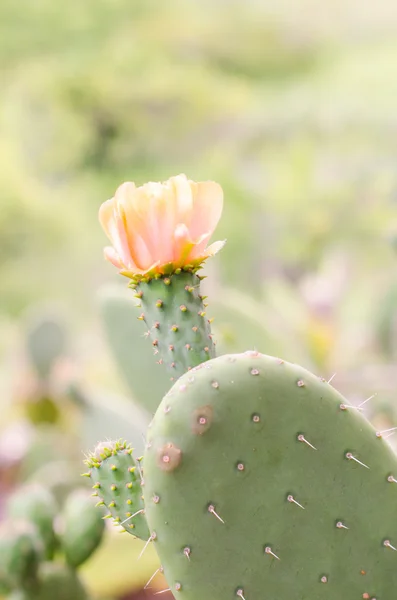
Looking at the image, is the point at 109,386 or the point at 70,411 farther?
the point at 109,386

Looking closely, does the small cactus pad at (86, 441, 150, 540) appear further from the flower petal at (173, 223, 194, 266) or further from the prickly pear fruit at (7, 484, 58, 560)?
the prickly pear fruit at (7, 484, 58, 560)

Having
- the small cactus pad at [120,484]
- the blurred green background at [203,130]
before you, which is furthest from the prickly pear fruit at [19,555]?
the blurred green background at [203,130]

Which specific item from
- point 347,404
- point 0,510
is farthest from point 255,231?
point 347,404

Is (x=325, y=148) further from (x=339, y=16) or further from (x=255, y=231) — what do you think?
(x=339, y=16)

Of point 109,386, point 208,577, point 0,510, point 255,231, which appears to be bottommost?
point 208,577

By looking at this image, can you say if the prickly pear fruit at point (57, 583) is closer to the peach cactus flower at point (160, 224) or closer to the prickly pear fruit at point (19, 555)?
the prickly pear fruit at point (19, 555)

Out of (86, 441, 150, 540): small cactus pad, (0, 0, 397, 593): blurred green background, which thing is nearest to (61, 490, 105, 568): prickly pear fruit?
(86, 441, 150, 540): small cactus pad
